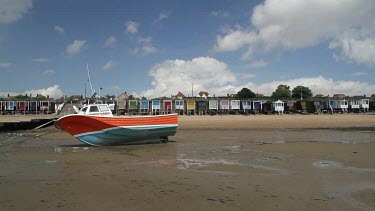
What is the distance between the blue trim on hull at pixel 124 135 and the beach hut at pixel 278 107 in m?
47.0

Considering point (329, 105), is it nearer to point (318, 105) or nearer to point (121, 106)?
point (318, 105)

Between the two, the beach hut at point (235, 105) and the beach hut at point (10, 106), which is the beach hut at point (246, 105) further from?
the beach hut at point (10, 106)

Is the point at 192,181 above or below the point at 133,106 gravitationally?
below

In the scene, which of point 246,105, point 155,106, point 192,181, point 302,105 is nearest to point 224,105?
point 246,105

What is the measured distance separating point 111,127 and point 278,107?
1984 inches

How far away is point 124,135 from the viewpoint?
1513 cm

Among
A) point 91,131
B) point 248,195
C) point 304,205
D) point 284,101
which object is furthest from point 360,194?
point 284,101

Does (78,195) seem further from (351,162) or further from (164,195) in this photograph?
(351,162)

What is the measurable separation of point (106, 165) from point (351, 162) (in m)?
7.48

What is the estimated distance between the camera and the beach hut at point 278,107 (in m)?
59.8

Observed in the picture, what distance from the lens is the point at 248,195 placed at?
19.4 ft

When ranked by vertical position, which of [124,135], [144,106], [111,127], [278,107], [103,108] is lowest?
[124,135]

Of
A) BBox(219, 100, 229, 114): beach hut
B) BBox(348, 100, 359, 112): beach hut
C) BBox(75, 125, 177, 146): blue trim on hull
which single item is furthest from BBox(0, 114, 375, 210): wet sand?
BBox(348, 100, 359, 112): beach hut

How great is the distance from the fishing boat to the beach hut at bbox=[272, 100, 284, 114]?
1842 inches
